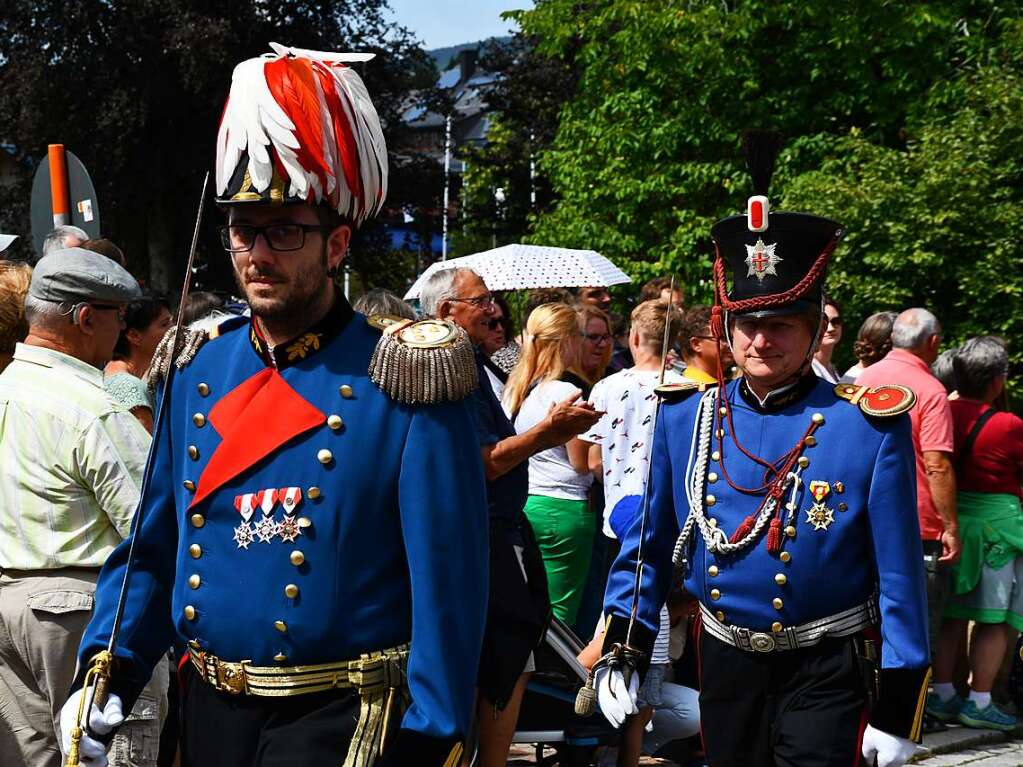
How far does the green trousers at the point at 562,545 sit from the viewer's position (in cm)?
664

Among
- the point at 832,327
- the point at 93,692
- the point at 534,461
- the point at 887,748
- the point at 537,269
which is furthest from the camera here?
the point at 537,269

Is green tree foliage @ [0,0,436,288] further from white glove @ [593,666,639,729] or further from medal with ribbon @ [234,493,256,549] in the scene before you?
medal with ribbon @ [234,493,256,549]

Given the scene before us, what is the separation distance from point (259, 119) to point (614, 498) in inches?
142

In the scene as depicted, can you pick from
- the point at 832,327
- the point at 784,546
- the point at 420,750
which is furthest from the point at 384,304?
the point at 420,750

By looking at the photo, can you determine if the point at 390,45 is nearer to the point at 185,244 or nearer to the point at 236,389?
the point at 185,244

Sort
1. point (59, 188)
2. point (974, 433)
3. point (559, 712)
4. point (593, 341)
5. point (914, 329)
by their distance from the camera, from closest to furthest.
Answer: point (559, 712) < point (59, 188) < point (914, 329) < point (593, 341) < point (974, 433)

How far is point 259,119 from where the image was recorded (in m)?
3.06

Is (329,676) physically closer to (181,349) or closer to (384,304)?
(181,349)

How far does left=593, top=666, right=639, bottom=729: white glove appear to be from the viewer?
162 inches

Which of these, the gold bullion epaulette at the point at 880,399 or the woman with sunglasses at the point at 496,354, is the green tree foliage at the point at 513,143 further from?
the gold bullion epaulette at the point at 880,399

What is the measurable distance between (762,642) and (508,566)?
1213mm

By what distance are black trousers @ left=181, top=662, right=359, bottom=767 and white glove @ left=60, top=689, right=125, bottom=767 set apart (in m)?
0.17

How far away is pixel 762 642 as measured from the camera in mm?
4059

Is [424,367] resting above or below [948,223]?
above
